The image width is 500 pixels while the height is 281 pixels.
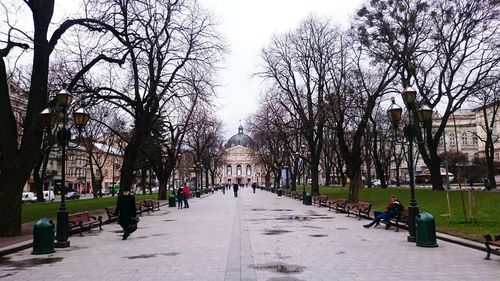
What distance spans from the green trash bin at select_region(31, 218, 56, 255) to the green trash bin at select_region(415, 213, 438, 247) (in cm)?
993

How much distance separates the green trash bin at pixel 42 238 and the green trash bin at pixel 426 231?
32.6 ft

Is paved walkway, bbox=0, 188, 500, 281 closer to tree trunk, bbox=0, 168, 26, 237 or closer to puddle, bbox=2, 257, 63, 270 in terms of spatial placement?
puddle, bbox=2, 257, 63, 270

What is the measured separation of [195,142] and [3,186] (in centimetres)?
5171

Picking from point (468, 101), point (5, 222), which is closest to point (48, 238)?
point (5, 222)

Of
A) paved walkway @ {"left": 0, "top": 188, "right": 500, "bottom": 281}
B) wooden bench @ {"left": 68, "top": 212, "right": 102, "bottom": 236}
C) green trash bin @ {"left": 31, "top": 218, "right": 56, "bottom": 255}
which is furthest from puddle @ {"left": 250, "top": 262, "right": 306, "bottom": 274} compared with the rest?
wooden bench @ {"left": 68, "top": 212, "right": 102, "bottom": 236}

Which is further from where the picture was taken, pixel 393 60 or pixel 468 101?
pixel 468 101

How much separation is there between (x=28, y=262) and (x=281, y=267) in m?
6.09

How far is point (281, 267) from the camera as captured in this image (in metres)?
9.70

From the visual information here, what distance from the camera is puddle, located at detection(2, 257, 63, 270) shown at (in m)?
10.5

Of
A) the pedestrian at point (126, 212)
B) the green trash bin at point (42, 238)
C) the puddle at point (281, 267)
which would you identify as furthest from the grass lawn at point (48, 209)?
the puddle at point (281, 267)

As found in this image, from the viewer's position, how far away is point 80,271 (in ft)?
31.7

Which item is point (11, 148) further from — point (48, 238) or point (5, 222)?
point (48, 238)

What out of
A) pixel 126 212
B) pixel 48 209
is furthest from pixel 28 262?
pixel 48 209

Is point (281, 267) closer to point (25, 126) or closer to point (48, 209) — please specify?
point (25, 126)
